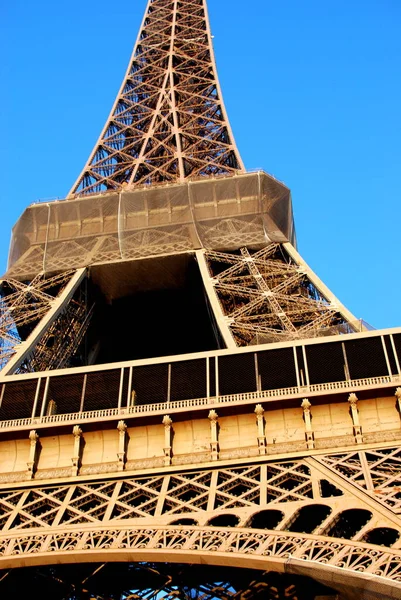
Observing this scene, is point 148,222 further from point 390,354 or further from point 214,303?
point 390,354

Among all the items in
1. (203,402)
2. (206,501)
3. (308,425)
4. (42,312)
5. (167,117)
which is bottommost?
(206,501)

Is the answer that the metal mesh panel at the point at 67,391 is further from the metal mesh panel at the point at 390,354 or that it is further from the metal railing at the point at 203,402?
the metal mesh panel at the point at 390,354

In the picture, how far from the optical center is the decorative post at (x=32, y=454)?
23969 millimetres

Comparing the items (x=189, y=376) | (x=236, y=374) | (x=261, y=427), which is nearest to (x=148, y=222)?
(x=189, y=376)

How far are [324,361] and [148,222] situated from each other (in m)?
16.5

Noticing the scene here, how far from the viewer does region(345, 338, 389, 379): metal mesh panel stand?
24.9 metres

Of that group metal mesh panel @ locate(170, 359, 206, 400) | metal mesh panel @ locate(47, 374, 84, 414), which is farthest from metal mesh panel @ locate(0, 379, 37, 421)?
metal mesh panel @ locate(170, 359, 206, 400)

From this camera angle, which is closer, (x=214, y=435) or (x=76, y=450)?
(x=214, y=435)

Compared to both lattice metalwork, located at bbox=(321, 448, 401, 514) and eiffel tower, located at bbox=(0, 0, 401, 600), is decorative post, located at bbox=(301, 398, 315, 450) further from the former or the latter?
lattice metalwork, located at bbox=(321, 448, 401, 514)

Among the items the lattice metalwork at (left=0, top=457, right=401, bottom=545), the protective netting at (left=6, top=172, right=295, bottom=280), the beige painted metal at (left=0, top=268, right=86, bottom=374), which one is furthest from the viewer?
the protective netting at (left=6, top=172, right=295, bottom=280)

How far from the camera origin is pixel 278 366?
2516 cm

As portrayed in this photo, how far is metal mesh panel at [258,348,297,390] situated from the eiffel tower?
36 mm

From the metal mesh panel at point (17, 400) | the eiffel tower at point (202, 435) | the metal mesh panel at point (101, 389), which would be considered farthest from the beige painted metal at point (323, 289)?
the metal mesh panel at point (17, 400)

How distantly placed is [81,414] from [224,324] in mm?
6839
